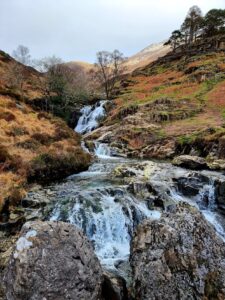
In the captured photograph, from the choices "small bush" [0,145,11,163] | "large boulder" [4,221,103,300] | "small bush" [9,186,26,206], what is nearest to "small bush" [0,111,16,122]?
"small bush" [0,145,11,163]

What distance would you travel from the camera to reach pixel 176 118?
120 ft

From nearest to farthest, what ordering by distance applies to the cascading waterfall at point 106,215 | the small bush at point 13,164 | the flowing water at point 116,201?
the cascading waterfall at point 106,215, the flowing water at point 116,201, the small bush at point 13,164

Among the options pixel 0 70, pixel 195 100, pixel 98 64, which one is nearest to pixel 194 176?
pixel 195 100

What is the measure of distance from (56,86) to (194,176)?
37.6 m

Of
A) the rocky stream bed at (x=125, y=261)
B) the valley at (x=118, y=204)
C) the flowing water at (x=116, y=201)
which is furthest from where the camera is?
the flowing water at (x=116, y=201)

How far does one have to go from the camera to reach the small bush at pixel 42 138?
81.0 feet

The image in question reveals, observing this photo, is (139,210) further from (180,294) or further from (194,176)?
(180,294)

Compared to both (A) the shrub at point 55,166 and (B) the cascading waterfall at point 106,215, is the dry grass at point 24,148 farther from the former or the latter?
(B) the cascading waterfall at point 106,215

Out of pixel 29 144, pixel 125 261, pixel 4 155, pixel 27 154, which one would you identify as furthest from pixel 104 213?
pixel 29 144

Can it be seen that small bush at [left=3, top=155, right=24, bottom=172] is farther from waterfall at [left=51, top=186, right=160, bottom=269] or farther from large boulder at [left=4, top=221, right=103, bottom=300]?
large boulder at [left=4, top=221, right=103, bottom=300]

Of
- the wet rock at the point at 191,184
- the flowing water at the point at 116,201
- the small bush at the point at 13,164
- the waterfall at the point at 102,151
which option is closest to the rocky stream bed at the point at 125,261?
the flowing water at the point at 116,201

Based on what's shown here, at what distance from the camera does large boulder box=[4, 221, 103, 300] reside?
6934 millimetres

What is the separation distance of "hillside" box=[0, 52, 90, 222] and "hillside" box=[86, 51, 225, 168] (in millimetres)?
7668

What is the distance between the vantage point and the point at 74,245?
771 cm
